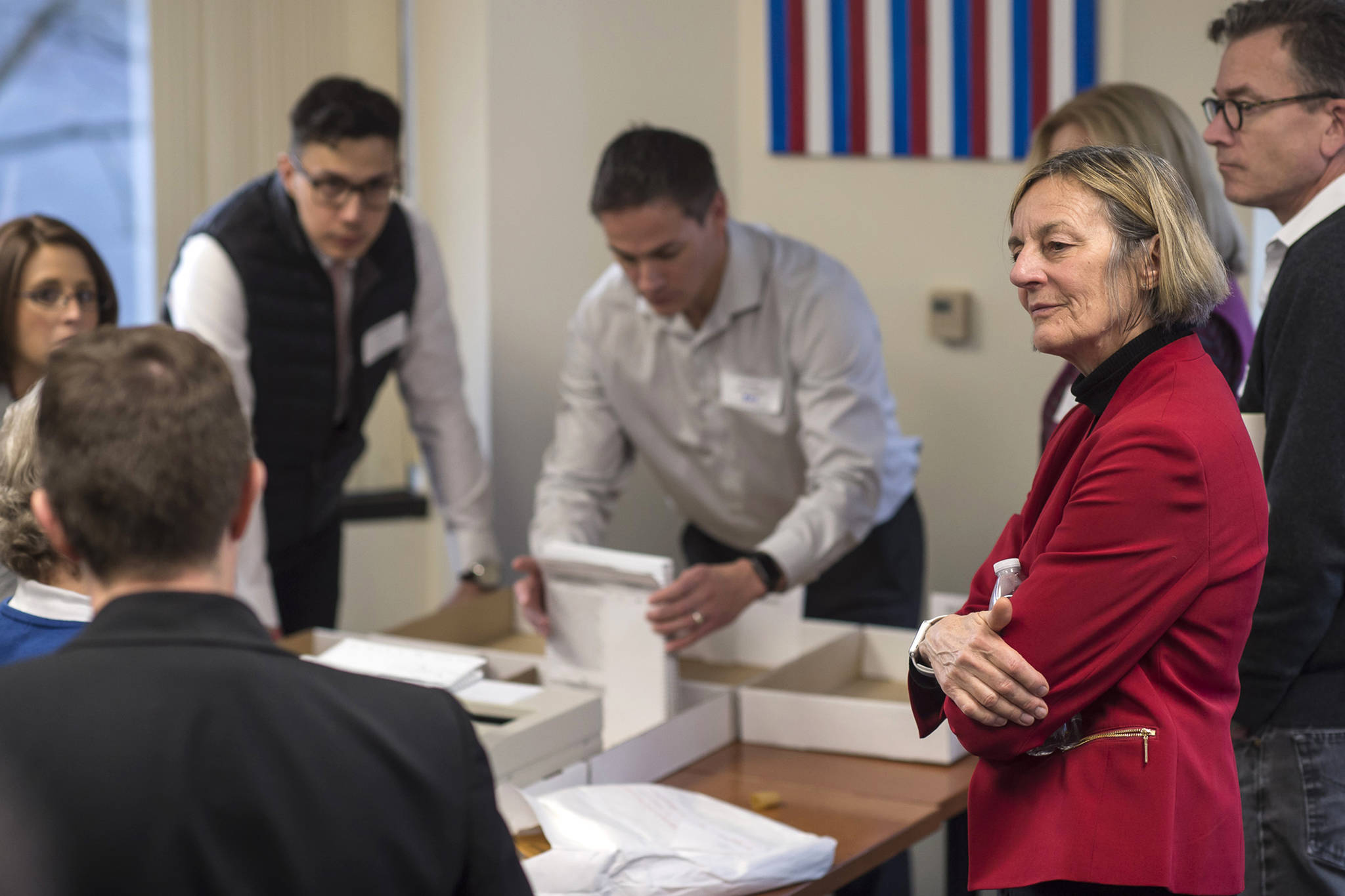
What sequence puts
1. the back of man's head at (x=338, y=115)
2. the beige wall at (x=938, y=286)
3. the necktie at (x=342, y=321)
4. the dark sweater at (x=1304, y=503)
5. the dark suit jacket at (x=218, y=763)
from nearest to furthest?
1. the dark suit jacket at (x=218, y=763)
2. the dark sweater at (x=1304, y=503)
3. the back of man's head at (x=338, y=115)
4. the necktie at (x=342, y=321)
5. the beige wall at (x=938, y=286)

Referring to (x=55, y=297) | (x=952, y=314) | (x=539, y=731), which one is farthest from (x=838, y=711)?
(x=952, y=314)

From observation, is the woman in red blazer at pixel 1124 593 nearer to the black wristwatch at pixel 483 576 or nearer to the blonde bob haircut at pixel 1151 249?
the blonde bob haircut at pixel 1151 249

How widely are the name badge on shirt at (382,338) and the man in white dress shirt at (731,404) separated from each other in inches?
15.3

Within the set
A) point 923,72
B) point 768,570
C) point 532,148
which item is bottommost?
point 768,570

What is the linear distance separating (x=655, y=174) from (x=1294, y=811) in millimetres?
1547

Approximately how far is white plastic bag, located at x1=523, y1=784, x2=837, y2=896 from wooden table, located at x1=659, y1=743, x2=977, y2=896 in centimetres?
6

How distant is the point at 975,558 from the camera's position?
3.78 m

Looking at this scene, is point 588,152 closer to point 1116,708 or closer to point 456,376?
point 456,376

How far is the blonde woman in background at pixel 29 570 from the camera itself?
1.30 m

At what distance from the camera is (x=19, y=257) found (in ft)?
7.90

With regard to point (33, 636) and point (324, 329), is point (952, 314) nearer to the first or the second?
point (324, 329)

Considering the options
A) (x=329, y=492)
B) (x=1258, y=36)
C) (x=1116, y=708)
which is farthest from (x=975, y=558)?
(x=1116, y=708)

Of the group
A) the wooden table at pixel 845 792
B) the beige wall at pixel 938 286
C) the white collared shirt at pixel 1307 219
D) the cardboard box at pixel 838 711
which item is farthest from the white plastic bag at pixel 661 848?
the beige wall at pixel 938 286

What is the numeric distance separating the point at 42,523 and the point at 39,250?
5.72 ft
